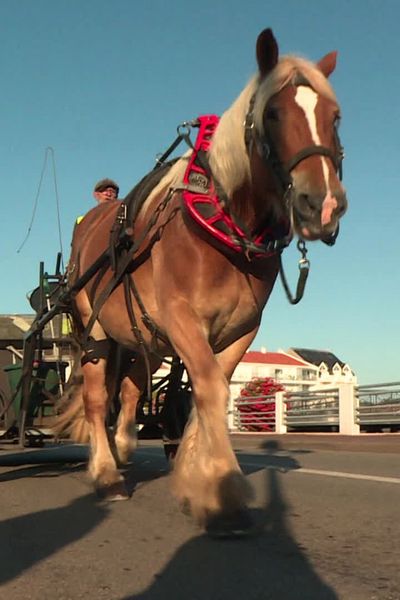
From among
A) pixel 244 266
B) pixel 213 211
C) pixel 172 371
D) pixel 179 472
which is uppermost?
pixel 213 211

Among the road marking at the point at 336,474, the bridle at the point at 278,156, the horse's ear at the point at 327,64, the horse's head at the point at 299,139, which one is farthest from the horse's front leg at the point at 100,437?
the horse's ear at the point at 327,64

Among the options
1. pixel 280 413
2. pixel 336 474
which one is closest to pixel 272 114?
pixel 336 474

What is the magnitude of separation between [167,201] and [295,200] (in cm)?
156

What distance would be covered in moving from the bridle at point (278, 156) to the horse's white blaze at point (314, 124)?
0.05 m

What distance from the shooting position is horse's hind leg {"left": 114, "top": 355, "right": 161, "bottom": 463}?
6746 millimetres

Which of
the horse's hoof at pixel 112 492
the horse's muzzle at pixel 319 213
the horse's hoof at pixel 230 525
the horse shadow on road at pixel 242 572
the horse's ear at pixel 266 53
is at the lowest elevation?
the horse shadow on road at pixel 242 572

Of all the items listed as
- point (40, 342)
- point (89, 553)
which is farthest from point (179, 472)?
point (40, 342)

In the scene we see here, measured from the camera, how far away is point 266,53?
157 inches

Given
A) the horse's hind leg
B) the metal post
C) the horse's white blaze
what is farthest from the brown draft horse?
the metal post

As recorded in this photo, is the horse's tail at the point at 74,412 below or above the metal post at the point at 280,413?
below

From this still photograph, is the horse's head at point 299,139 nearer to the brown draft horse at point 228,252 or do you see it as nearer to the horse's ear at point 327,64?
the brown draft horse at point 228,252

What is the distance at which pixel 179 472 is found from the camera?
173 inches

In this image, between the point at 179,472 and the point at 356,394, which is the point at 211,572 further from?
the point at 356,394

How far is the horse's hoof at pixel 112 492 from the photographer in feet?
17.8
